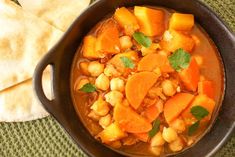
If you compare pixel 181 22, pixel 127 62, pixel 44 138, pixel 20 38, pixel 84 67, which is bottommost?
pixel 44 138

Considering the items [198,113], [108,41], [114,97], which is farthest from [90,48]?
[198,113]

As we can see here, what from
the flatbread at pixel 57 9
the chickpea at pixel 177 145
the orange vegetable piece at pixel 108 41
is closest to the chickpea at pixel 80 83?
the orange vegetable piece at pixel 108 41

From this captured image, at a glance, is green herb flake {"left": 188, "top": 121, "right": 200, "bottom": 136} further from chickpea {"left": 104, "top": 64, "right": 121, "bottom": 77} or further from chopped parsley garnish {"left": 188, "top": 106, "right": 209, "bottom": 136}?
chickpea {"left": 104, "top": 64, "right": 121, "bottom": 77}

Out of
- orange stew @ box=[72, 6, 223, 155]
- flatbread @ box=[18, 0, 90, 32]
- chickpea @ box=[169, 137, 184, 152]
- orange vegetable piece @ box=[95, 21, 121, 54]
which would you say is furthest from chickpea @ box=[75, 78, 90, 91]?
chickpea @ box=[169, 137, 184, 152]

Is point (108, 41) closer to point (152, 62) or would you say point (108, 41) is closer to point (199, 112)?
point (152, 62)

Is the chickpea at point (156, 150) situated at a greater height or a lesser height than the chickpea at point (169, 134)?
lesser

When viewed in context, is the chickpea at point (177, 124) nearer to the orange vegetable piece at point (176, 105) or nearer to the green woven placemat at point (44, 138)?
the orange vegetable piece at point (176, 105)
